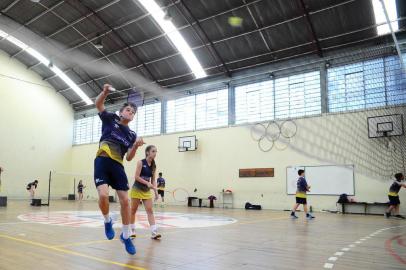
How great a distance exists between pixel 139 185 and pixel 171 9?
17.5 metres

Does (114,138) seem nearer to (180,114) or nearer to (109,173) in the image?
(109,173)

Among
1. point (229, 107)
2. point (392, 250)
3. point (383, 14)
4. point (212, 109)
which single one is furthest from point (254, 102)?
point (392, 250)

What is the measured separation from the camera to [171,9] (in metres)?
23.4

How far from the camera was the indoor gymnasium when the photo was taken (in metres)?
16.3

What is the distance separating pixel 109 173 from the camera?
5840 millimetres

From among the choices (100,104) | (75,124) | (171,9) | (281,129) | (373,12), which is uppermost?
(171,9)

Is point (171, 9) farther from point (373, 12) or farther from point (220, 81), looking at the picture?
point (373, 12)

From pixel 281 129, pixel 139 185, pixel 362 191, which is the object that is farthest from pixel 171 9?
pixel 139 185

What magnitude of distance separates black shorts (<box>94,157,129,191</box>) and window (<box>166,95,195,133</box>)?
22.8m

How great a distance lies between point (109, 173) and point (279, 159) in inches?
747

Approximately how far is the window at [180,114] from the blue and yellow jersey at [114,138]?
22.5 metres

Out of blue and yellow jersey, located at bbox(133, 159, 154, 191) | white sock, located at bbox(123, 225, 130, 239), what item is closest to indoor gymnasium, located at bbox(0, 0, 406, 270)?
→ blue and yellow jersey, located at bbox(133, 159, 154, 191)

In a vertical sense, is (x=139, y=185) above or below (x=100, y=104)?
below

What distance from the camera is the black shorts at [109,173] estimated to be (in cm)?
573
